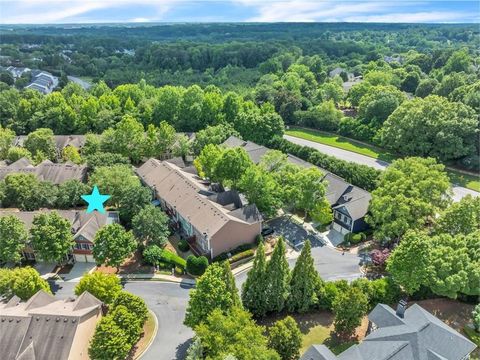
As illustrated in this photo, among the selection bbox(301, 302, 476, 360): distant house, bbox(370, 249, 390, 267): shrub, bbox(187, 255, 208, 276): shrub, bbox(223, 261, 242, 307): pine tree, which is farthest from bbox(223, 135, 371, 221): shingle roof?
bbox(223, 261, 242, 307): pine tree

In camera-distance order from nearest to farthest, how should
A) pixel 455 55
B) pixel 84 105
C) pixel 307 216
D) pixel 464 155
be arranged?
pixel 307 216
pixel 464 155
pixel 84 105
pixel 455 55

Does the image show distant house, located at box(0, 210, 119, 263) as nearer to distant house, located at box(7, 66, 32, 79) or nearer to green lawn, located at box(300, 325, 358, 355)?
green lawn, located at box(300, 325, 358, 355)

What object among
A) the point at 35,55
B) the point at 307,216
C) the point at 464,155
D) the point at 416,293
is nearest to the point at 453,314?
the point at 416,293

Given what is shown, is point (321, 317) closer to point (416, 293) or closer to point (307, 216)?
point (416, 293)

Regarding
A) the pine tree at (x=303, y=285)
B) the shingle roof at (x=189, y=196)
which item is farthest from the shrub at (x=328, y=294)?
the shingle roof at (x=189, y=196)

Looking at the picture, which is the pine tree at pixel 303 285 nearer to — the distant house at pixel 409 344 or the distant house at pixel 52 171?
the distant house at pixel 409 344

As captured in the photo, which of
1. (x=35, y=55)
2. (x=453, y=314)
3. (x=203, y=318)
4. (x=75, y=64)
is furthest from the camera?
(x=35, y=55)
